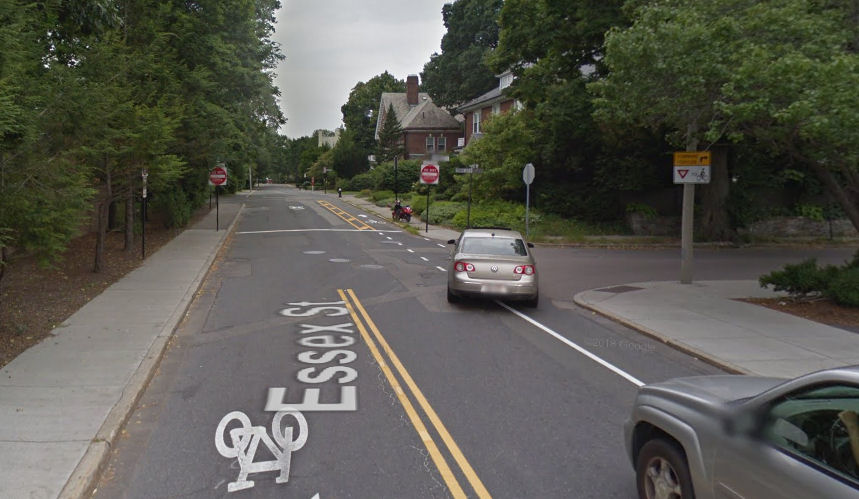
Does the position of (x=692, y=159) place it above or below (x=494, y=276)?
above

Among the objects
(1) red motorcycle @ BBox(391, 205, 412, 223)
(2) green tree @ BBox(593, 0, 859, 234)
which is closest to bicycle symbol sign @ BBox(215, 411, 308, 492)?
(2) green tree @ BBox(593, 0, 859, 234)

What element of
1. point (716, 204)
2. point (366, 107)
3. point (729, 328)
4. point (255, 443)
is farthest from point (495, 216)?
point (366, 107)

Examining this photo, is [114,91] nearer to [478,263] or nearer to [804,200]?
[478,263]

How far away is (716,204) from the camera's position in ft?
95.4

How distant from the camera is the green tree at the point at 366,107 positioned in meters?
90.0

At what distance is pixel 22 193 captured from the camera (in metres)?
8.43

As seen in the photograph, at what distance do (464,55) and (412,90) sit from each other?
897cm

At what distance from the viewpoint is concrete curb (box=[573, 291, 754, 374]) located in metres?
8.79

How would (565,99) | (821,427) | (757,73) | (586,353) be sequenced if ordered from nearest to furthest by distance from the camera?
(821,427)
(586,353)
(757,73)
(565,99)

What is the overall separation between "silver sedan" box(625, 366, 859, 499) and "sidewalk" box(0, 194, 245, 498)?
4.15 meters

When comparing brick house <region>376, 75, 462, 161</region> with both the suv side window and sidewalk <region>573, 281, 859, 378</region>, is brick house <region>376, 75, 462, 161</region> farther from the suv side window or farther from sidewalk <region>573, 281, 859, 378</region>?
the suv side window

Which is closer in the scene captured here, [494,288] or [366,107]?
[494,288]

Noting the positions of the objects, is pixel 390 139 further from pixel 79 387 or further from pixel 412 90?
pixel 79 387

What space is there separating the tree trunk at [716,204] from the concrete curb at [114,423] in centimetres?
2444
